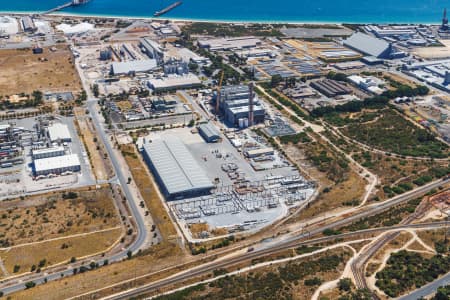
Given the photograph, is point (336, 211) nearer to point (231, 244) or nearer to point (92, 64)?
point (231, 244)

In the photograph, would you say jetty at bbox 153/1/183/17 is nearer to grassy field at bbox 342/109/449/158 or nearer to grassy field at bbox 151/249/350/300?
grassy field at bbox 342/109/449/158

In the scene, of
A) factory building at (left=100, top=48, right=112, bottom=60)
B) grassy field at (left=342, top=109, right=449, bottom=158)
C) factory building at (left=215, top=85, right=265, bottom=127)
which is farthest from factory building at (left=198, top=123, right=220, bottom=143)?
factory building at (left=100, top=48, right=112, bottom=60)

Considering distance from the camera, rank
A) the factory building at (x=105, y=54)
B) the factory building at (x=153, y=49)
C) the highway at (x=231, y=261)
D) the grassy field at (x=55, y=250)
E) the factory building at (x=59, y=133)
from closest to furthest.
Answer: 1. the highway at (x=231, y=261)
2. the grassy field at (x=55, y=250)
3. the factory building at (x=59, y=133)
4. the factory building at (x=153, y=49)
5. the factory building at (x=105, y=54)

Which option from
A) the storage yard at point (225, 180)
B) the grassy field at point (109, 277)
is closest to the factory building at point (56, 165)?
the storage yard at point (225, 180)

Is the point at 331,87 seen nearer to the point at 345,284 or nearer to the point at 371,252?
the point at 371,252

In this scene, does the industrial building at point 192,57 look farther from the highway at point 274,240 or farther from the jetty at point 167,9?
the highway at point 274,240
